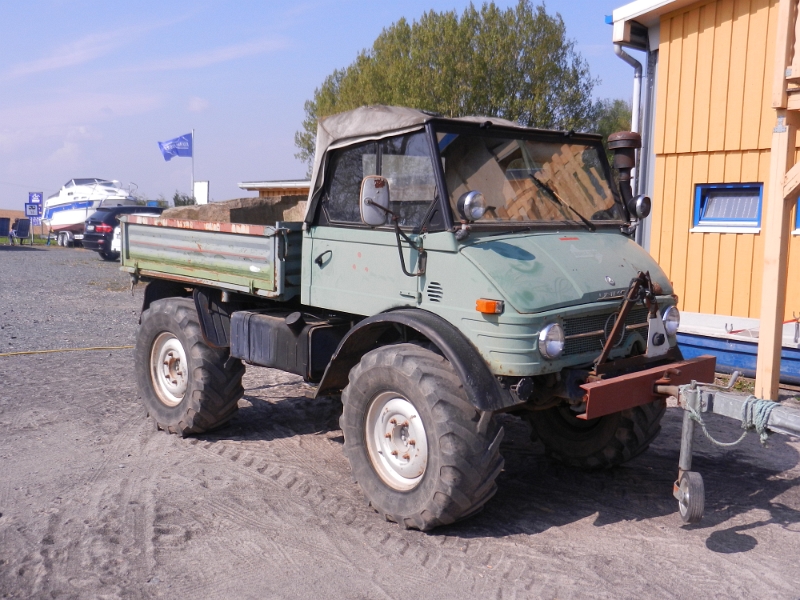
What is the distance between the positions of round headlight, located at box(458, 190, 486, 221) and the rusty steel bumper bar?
3.73 ft

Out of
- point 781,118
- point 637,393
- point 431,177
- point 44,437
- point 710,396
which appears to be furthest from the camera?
point 781,118

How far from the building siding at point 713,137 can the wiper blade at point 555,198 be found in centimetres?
474

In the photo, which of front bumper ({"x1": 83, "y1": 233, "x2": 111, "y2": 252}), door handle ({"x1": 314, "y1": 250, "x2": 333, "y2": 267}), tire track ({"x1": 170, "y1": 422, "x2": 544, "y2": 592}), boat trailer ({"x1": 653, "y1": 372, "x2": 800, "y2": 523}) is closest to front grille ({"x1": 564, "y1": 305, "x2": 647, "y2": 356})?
boat trailer ({"x1": 653, "y1": 372, "x2": 800, "y2": 523})

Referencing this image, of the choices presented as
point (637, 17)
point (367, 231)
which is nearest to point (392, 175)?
point (367, 231)

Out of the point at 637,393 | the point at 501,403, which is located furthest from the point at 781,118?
the point at 501,403

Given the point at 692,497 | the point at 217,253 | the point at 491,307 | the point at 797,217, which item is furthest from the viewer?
the point at 797,217

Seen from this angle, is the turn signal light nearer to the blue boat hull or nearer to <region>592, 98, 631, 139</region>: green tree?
the blue boat hull

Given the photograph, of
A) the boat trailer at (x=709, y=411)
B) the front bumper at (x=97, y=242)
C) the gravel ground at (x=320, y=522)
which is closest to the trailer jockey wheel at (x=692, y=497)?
the boat trailer at (x=709, y=411)

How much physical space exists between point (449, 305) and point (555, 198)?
1235mm

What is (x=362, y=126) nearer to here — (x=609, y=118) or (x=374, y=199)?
(x=374, y=199)

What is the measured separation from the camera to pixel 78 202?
32.2 m

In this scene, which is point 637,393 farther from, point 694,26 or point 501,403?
point 694,26

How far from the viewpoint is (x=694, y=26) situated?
9852 millimetres

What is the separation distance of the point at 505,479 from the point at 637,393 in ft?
4.66
